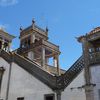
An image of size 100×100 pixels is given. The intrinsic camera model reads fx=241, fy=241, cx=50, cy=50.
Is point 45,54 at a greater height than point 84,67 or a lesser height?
greater

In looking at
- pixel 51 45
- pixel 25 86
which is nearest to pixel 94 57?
pixel 25 86

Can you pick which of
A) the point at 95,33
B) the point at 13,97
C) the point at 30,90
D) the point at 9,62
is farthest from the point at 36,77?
the point at 95,33

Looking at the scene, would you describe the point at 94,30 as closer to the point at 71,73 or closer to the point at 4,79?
the point at 71,73

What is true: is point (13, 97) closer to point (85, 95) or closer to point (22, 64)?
point (22, 64)

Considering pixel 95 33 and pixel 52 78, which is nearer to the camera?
pixel 95 33

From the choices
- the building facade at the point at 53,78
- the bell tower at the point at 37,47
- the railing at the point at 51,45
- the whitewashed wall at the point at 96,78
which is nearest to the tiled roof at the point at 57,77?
the building facade at the point at 53,78

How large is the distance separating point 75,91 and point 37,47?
16.7 m

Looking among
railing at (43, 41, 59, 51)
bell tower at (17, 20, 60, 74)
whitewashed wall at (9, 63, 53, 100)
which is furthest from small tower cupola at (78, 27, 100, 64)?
railing at (43, 41, 59, 51)

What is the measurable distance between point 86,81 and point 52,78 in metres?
3.06

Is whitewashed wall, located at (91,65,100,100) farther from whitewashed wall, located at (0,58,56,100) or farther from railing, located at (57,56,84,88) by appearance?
whitewashed wall, located at (0,58,56,100)

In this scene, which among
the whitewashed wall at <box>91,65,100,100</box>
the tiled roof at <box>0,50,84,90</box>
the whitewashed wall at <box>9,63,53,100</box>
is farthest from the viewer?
the whitewashed wall at <box>9,63,53,100</box>

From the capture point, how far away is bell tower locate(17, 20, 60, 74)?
1254 inches

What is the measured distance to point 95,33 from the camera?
54.0 feet

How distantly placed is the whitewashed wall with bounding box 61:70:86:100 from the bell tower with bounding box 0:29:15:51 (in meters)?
12.9
